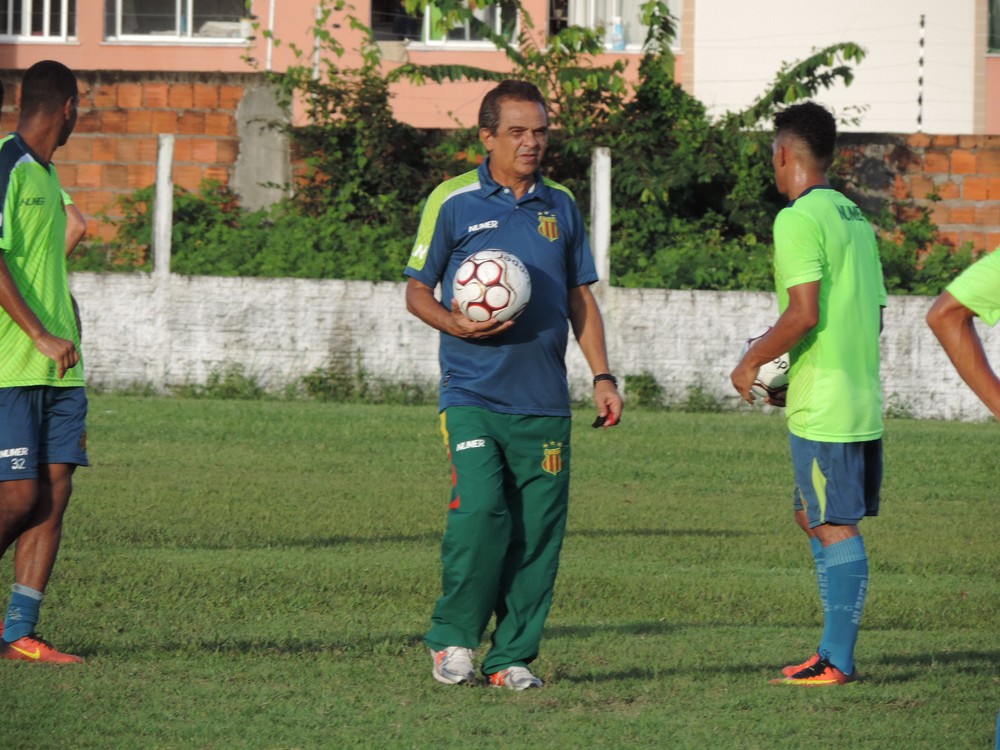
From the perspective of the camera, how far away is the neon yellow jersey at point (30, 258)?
6.10 meters

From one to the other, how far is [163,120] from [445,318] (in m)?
14.4

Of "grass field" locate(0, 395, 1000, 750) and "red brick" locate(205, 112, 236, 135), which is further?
"red brick" locate(205, 112, 236, 135)

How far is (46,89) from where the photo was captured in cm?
627

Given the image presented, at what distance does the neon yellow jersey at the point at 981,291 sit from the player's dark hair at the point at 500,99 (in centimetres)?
269

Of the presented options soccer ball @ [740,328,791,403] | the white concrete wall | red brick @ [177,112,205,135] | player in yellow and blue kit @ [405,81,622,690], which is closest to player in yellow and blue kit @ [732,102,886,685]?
soccer ball @ [740,328,791,403]

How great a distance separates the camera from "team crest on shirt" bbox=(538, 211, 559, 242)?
19.9ft

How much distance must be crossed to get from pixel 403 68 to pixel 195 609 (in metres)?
13.1

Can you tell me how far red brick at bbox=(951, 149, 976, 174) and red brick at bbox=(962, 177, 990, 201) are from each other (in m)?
0.11

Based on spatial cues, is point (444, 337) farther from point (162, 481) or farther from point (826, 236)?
point (162, 481)

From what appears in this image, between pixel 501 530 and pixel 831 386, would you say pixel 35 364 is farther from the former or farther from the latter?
pixel 831 386

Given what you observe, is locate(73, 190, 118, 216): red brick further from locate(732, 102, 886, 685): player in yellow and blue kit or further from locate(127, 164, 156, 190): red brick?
locate(732, 102, 886, 685): player in yellow and blue kit

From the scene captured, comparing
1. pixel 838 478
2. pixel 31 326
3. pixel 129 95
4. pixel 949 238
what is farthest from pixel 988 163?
pixel 31 326

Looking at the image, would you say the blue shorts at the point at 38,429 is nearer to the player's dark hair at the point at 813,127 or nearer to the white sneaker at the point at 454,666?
the white sneaker at the point at 454,666

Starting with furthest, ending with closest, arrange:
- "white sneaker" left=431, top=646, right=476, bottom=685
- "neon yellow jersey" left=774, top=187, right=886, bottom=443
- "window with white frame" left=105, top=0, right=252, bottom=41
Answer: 1. "window with white frame" left=105, top=0, right=252, bottom=41
2. "neon yellow jersey" left=774, top=187, right=886, bottom=443
3. "white sneaker" left=431, top=646, right=476, bottom=685
